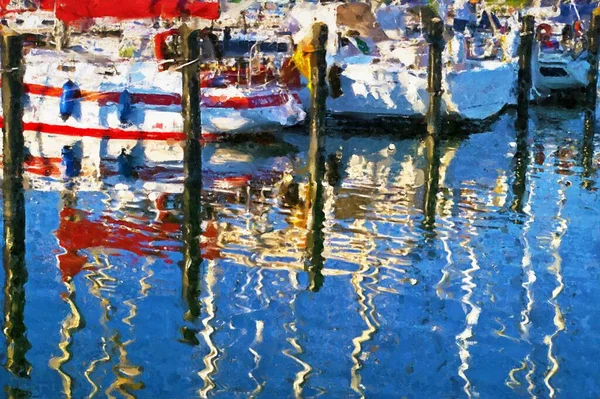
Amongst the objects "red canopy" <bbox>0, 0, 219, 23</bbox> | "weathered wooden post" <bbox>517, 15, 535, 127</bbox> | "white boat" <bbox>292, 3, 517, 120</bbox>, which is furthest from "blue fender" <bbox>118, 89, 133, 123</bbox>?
"weathered wooden post" <bbox>517, 15, 535, 127</bbox>

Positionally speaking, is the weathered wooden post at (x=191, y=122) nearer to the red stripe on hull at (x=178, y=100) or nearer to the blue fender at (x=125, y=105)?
the red stripe on hull at (x=178, y=100)

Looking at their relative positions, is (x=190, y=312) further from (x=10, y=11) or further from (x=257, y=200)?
(x=10, y=11)

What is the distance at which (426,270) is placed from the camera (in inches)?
407

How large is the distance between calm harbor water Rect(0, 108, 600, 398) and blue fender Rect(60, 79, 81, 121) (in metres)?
4.43

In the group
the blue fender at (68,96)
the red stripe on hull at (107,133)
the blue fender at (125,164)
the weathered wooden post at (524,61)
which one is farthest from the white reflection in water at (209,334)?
the weathered wooden post at (524,61)

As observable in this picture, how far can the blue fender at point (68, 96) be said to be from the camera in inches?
760

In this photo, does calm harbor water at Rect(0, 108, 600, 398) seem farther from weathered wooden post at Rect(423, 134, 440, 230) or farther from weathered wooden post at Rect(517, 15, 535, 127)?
weathered wooden post at Rect(517, 15, 535, 127)

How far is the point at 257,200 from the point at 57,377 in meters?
7.03

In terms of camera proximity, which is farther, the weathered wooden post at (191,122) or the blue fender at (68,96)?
the blue fender at (68,96)

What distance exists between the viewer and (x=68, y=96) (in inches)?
760

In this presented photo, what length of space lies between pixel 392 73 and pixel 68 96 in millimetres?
6515

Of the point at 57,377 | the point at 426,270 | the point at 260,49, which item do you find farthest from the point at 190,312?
the point at 260,49

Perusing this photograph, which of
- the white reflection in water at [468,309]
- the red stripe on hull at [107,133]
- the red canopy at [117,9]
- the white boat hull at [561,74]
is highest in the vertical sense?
the red canopy at [117,9]

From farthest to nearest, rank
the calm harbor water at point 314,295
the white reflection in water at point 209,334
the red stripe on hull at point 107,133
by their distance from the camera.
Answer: the red stripe on hull at point 107,133 → the calm harbor water at point 314,295 → the white reflection in water at point 209,334
